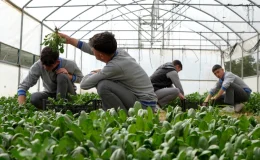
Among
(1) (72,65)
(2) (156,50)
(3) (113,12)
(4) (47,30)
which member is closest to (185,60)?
(2) (156,50)

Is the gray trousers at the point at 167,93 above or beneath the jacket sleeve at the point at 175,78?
beneath

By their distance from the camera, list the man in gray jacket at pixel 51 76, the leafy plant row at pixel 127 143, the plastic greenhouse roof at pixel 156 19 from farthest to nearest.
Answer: the plastic greenhouse roof at pixel 156 19 → the man in gray jacket at pixel 51 76 → the leafy plant row at pixel 127 143

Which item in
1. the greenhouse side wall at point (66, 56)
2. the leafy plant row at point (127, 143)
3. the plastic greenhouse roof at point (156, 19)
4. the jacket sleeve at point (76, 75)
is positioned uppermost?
the plastic greenhouse roof at point (156, 19)

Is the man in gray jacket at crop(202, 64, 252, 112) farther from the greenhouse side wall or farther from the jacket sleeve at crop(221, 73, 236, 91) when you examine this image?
the greenhouse side wall

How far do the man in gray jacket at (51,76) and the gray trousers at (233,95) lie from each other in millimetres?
3858

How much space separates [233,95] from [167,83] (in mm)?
1879

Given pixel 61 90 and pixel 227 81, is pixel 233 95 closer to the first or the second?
pixel 227 81

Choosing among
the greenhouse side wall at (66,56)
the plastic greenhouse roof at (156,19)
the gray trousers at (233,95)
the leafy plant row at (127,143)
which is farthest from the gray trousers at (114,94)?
the plastic greenhouse roof at (156,19)

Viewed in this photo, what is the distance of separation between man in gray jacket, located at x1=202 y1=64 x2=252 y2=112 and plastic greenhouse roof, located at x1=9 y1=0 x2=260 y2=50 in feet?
17.1

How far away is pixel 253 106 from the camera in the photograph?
32.3ft

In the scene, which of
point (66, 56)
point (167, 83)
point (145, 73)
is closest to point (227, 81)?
point (167, 83)

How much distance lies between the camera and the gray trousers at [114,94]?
4.12 meters

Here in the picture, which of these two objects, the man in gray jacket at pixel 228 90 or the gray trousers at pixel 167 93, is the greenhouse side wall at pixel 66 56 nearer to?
the gray trousers at pixel 167 93

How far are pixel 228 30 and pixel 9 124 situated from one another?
1685 cm
